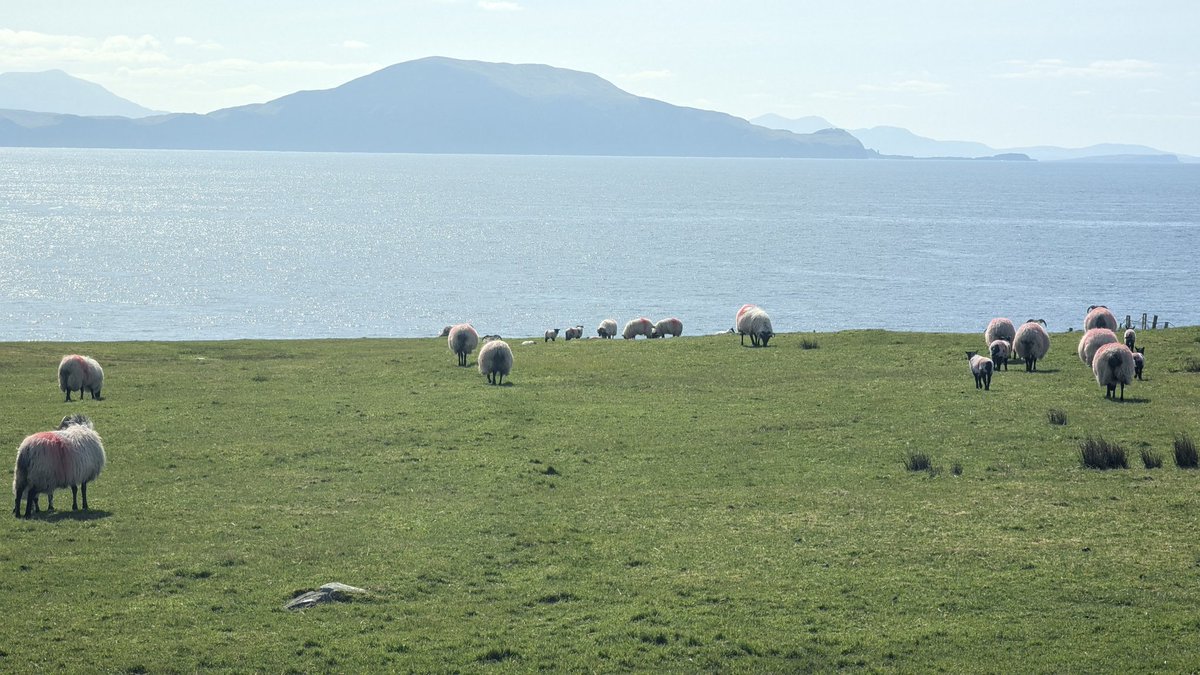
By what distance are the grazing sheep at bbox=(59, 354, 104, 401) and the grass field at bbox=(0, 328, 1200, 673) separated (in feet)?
3.51

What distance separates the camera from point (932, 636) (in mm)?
15922

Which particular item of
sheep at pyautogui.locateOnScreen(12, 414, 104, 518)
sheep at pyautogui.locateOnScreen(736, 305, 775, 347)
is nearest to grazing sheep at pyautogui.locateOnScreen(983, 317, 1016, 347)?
sheep at pyautogui.locateOnScreen(736, 305, 775, 347)

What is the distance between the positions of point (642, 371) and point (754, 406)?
9.53 metres

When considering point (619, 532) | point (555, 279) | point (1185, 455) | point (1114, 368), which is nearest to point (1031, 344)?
point (1114, 368)

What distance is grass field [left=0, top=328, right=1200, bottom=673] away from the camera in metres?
15.7

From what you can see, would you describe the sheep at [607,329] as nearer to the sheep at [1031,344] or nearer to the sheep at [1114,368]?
the sheep at [1031,344]

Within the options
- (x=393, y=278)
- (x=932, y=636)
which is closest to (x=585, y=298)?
(x=393, y=278)

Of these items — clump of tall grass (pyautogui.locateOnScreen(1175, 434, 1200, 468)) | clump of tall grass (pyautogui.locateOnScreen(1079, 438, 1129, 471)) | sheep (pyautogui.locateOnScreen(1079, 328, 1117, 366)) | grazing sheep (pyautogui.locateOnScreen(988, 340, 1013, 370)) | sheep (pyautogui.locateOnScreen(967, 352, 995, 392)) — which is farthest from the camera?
grazing sheep (pyautogui.locateOnScreen(988, 340, 1013, 370))

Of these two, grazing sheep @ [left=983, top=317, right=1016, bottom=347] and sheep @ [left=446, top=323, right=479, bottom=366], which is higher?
grazing sheep @ [left=983, top=317, right=1016, bottom=347]

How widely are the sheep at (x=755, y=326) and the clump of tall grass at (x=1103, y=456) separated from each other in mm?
24929

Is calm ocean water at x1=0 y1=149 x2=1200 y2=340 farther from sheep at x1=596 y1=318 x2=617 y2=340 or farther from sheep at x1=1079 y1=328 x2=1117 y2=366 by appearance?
sheep at x1=1079 y1=328 x2=1117 y2=366

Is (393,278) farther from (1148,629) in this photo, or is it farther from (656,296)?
(1148,629)

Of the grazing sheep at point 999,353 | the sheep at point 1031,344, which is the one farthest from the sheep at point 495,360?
the sheep at point 1031,344

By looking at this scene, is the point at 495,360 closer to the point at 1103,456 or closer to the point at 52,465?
the point at 52,465
